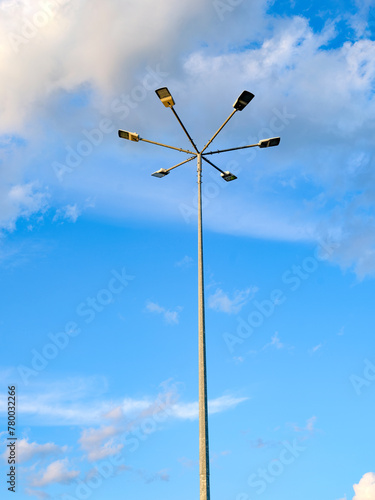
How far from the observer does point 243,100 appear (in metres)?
15.7

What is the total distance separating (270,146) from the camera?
54.7ft

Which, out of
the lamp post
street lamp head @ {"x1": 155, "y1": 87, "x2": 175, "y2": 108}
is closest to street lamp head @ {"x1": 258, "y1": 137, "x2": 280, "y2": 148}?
the lamp post

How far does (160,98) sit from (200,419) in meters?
8.91

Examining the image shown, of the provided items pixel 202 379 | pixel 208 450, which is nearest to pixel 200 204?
pixel 202 379

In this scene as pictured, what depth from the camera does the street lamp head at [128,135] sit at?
54.2ft

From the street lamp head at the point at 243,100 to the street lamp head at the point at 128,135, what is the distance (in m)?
3.16

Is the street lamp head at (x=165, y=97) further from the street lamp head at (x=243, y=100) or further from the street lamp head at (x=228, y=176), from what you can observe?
the street lamp head at (x=228, y=176)

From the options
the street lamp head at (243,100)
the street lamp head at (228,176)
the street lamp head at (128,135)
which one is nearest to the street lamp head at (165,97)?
the street lamp head at (128,135)

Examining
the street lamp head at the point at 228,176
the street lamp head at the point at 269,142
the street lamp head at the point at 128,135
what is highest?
the street lamp head at the point at 128,135

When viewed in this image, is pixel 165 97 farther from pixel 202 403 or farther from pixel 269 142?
pixel 202 403

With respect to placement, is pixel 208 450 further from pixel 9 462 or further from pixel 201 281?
pixel 9 462

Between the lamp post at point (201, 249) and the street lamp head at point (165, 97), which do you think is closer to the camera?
the lamp post at point (201, 249)

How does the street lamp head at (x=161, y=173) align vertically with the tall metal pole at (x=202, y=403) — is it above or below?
above

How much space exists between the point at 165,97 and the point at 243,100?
7.51 ft
